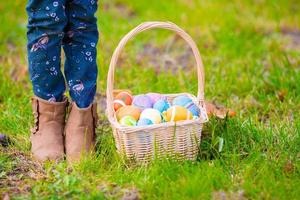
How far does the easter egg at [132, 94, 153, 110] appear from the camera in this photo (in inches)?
105

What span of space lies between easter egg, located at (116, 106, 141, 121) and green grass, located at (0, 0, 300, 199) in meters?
0.16

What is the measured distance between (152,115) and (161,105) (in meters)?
→ 0.13

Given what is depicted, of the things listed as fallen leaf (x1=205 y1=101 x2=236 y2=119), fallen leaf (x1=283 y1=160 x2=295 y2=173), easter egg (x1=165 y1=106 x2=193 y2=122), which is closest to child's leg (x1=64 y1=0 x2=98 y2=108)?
easter egg (x1=165 y1=106 x2=193 y2=122)

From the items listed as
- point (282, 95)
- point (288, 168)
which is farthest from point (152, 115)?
point (282, 95)

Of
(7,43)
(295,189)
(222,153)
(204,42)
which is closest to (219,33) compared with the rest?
(204,42)

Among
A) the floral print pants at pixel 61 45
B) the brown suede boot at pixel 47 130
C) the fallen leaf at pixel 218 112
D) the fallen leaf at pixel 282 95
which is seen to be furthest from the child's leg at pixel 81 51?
the fallen leaf at pixel 282 95

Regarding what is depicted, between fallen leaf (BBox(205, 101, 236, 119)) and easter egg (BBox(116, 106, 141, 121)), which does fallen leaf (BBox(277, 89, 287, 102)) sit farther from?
easter egg (BBox(116, 106, 141, 121))

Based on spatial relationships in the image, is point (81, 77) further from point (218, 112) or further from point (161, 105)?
point (218, 112)

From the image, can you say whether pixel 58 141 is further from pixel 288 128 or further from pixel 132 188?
pixel 288 128

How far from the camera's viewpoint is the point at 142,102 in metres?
2.68

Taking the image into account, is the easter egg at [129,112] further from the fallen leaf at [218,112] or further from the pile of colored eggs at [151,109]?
the fallen leaf at [218,112]

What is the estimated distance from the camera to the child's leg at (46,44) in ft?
8.02

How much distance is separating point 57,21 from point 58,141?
1.75 ft

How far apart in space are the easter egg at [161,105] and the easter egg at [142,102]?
0.13 feet
